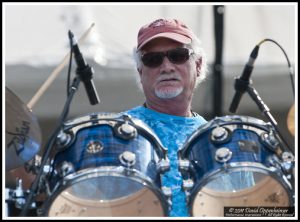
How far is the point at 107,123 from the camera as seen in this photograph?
217 cm

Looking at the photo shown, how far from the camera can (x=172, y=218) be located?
2111mm

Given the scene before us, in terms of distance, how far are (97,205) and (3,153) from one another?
1.38 ft

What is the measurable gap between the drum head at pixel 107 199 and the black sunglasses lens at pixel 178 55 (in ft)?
1.92

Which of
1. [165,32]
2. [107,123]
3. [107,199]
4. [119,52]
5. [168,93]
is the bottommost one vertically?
[107,199]

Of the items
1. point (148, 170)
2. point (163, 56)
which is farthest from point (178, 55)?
point (148, 170)

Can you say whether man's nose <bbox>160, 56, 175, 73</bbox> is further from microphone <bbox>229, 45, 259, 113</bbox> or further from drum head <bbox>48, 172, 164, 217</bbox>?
drum head <bbox>48, 172, 164, 217</bbox>

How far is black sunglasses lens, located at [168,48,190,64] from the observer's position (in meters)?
2.49

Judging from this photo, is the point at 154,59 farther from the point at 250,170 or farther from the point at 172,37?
the point at 250,170

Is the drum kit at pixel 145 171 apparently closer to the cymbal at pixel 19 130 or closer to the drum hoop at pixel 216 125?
the drum hoop at pixel 216 125

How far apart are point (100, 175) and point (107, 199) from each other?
0.44 ft

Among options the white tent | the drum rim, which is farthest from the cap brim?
the white tent

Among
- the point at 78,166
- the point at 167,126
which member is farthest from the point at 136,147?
the point at 167,126

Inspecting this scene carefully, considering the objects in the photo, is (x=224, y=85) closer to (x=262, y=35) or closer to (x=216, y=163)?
(x=262, y=35)

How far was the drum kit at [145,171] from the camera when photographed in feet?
6.83
